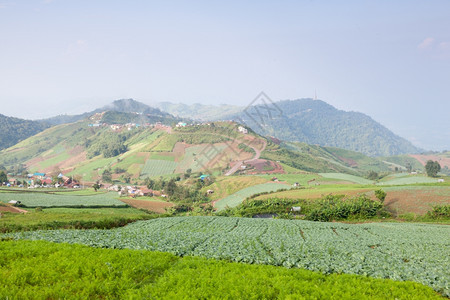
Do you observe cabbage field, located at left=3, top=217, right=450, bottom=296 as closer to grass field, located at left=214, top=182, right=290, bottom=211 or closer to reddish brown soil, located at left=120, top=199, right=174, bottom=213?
reddish brown soil, located at left=120, top=199, right=174, bottom=213

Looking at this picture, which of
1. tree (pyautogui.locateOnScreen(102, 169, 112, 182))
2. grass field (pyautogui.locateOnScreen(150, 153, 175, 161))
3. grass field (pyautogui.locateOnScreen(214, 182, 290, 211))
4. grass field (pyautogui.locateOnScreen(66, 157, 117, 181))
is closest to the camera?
grass field (pyautogui.locateOnScreen(214, 182, 290, 211))

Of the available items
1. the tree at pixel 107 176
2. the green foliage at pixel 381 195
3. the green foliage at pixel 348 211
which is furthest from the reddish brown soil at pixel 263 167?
the green foliage at pixel 348 211

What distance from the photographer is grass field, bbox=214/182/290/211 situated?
81500 millimetres

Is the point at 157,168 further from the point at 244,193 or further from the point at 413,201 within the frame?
the point at 413,201

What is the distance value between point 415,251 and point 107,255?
761 inches

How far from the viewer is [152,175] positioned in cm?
14550

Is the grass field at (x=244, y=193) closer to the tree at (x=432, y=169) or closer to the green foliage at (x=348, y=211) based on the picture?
the green foliage at (x=348, y=211)

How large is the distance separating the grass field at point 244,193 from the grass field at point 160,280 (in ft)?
218

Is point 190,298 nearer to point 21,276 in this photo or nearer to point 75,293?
point 75,293

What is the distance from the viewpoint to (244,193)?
88.8 m

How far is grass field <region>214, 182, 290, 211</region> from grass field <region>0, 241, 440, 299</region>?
66357 mm

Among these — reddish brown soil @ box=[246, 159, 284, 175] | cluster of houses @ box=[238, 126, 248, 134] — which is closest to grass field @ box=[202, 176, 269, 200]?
reddish brown soil @ box=[246, 159, 284, 175]

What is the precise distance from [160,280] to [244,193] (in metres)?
78.1

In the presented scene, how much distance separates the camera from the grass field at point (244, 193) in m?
81.5
